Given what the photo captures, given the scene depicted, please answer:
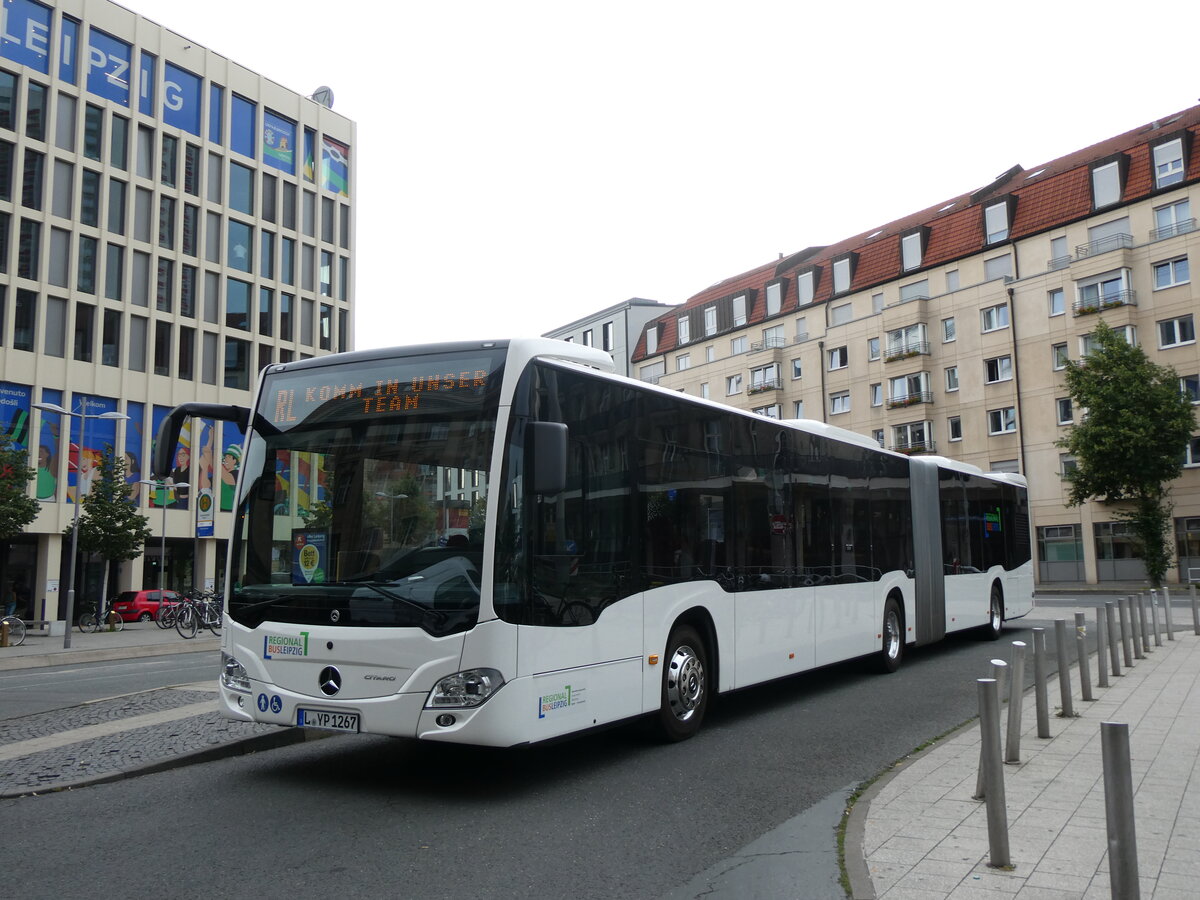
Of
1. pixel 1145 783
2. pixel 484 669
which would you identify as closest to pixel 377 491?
pixel 484 669

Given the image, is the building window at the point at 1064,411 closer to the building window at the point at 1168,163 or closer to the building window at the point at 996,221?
the building window at the point at 996,221

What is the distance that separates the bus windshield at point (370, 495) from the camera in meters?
6.46

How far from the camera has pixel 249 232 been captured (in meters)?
51.7

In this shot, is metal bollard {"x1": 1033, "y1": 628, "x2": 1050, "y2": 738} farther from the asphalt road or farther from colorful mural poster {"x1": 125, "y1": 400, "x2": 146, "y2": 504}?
colorful mural poster {"x1": 125, "y1": 400, "x2": 146, "y2": 504}

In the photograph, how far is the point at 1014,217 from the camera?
2031 inches

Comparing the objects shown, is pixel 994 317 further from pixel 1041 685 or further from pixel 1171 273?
pixel 1041 685

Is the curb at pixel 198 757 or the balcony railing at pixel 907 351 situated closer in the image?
the curb at pixel 198 757

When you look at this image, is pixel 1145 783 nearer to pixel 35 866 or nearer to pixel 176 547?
pixel 35 866

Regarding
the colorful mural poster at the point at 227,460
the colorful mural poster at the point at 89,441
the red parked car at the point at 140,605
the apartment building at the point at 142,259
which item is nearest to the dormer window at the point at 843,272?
the apartment building at the point at 142,259

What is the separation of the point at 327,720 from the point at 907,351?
171ft

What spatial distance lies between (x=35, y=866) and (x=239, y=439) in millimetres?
47309

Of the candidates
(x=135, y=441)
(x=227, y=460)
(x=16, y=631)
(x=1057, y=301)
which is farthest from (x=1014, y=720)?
(x=227, y=460)

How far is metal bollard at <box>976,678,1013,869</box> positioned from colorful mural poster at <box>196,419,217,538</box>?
156 ft

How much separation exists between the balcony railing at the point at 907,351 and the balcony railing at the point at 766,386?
352 inches
